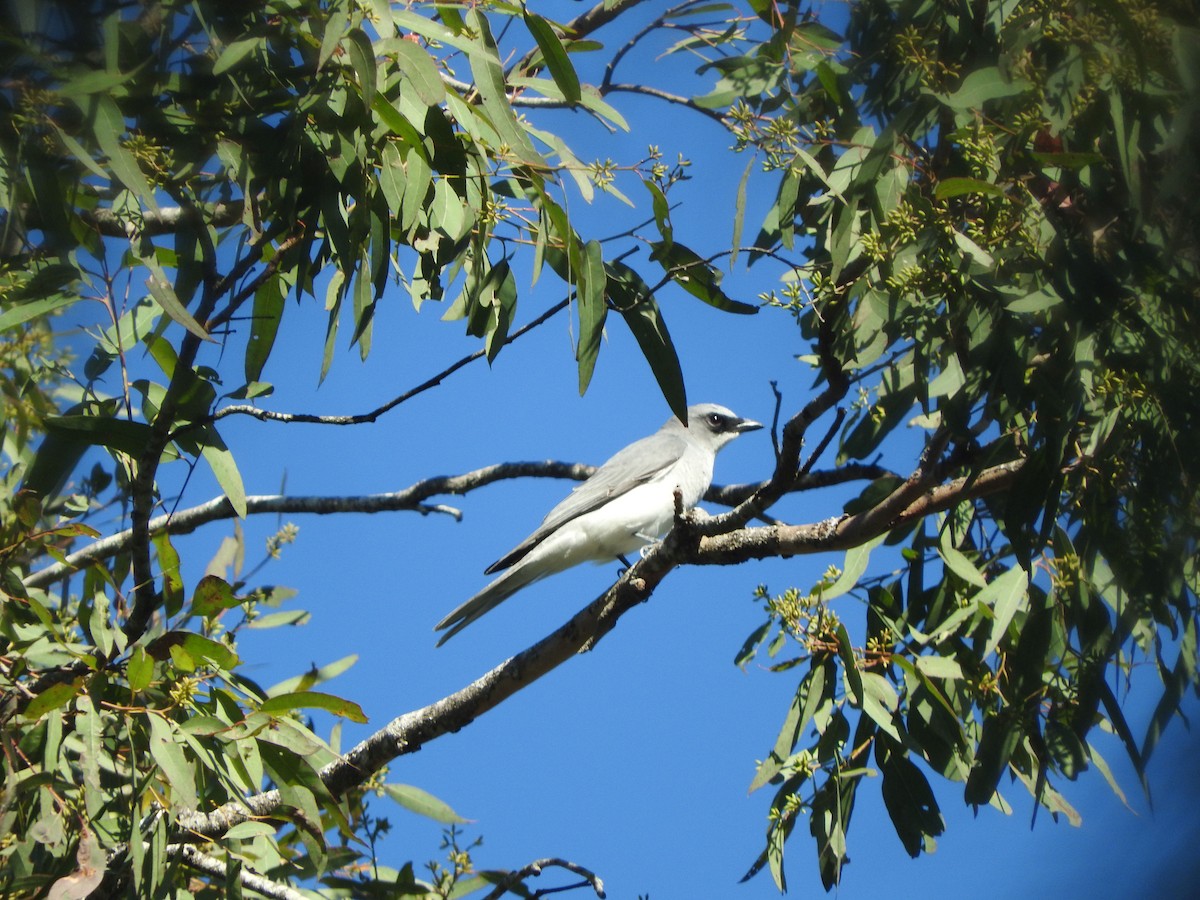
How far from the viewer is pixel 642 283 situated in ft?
7.24

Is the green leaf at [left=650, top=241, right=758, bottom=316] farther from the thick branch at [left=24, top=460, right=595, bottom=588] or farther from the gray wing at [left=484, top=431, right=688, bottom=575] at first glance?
the thick branch at [left=24, top=460, right=595, bottom=588]

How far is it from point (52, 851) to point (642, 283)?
158cm

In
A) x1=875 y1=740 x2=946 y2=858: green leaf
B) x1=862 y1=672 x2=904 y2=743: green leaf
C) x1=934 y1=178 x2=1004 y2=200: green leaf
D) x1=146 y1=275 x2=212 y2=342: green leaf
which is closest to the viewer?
x1=934 y1=178 x2=1004 y2=200: green leaf

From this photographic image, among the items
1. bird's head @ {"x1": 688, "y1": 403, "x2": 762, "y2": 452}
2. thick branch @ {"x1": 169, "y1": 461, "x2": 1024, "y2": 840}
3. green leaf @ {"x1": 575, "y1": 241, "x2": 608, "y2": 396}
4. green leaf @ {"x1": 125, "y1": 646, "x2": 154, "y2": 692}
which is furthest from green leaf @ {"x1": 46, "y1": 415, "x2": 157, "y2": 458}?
bird's head @ {"x1": 688, "y1": 403, "x2": 762, "y2": 452}

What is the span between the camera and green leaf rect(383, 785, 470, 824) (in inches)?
110

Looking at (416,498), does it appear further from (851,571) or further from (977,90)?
(977,90)

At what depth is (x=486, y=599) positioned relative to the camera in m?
3.51

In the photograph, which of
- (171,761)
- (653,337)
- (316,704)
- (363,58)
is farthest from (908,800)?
(363,58)

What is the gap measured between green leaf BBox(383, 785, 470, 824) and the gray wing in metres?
0.84

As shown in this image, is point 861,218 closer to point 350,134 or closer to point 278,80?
point 350,134

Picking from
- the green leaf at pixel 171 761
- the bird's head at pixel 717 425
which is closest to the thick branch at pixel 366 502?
the bird's head at pixel 717 425

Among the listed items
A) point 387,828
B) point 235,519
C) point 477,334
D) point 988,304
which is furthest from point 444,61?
point 235,519

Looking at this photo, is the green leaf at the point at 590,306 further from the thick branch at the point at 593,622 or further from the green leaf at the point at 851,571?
the green leaf at the point at 851,571

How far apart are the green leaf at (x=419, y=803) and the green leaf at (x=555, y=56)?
6.07ft
